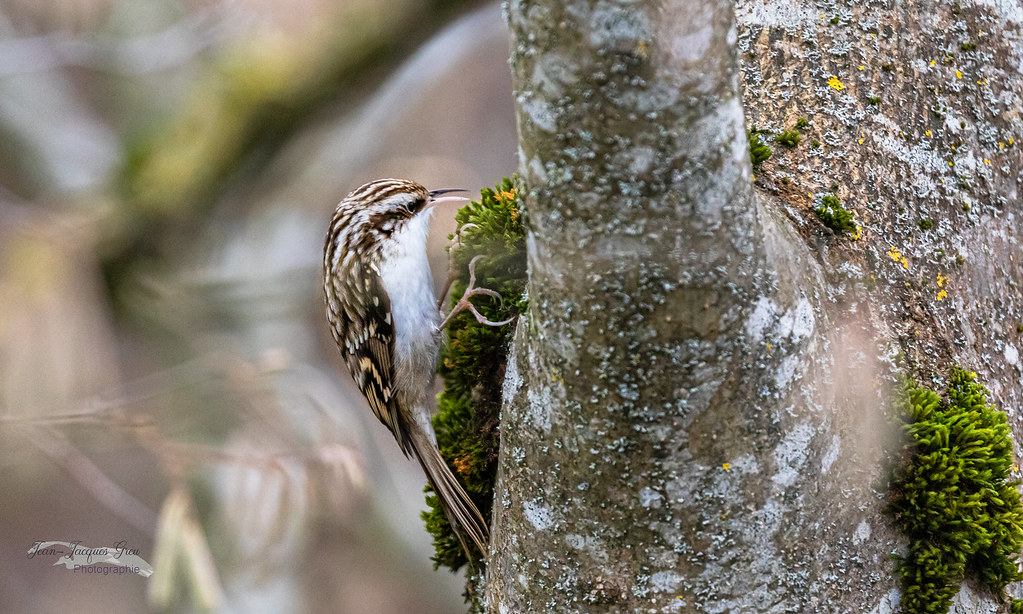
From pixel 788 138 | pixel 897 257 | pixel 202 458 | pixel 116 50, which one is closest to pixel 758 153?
pixel 788 138

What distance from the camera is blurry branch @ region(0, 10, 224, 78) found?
3354mm

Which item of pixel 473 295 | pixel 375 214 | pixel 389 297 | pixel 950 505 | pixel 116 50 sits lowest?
pixel 950 505

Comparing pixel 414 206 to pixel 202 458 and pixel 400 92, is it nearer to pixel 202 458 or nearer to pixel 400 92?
pixel 400 92

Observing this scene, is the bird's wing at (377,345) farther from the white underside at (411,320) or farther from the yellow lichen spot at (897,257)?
the yellow lichen spot at (897,257)

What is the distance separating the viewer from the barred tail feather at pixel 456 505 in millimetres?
1878

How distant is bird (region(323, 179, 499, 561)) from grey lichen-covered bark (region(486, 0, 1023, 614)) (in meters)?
1.00

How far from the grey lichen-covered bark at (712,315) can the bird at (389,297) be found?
995 mm

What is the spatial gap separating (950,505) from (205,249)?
3.65m

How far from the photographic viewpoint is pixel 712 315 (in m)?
1.18

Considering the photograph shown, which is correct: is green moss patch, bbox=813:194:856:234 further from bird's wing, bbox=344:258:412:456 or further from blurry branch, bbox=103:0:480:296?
blurry branch, bbox=103:0:480:296

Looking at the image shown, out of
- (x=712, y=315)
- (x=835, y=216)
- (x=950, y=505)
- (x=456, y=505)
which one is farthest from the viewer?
(x=456, y=505)

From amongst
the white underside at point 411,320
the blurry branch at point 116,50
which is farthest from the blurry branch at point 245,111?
the white underside at point 411,320

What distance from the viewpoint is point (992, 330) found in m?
1.70

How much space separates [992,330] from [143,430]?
320 centimetres
